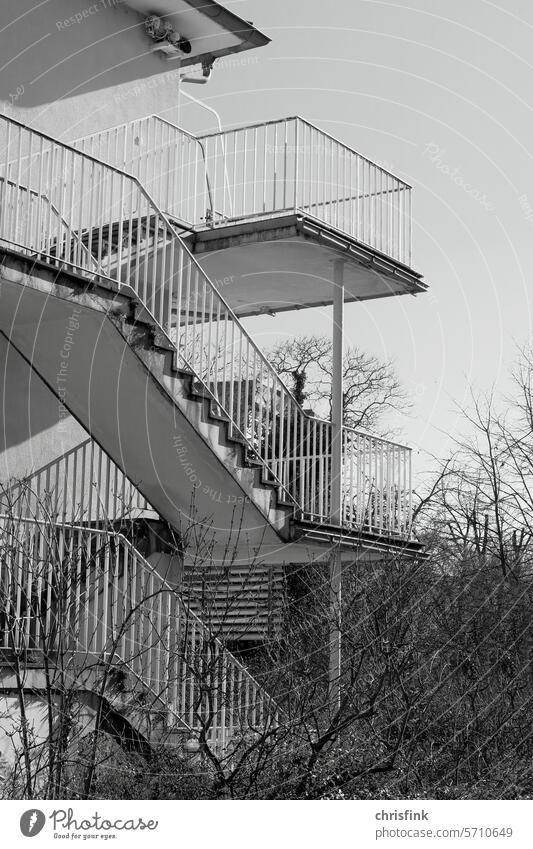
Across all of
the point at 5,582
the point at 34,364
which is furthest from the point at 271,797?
the point at 34,364

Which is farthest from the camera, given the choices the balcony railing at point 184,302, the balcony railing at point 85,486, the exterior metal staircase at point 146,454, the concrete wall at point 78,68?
the concrete wall at point 78,68

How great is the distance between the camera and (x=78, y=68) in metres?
19.2

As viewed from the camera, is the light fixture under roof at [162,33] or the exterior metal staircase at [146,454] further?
the light fixture under roof at [162,33]

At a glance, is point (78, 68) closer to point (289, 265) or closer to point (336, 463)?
point (289, 265)

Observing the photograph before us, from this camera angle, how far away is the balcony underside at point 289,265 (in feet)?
57.6

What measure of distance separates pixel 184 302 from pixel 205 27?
7.06 m

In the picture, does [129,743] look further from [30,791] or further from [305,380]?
[305,380]

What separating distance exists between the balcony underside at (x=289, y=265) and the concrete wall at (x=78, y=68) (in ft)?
9.93

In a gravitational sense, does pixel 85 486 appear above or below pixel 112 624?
above

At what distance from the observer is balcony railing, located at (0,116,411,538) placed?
13891mm

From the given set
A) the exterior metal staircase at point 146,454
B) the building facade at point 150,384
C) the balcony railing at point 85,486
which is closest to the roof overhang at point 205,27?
the building facade at point 150,384

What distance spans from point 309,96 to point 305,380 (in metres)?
13.8

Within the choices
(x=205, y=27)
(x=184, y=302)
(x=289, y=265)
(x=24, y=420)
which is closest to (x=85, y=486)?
(x=24, y=420)

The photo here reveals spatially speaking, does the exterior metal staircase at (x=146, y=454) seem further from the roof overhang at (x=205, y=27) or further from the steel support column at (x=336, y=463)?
the roof overhang at (x=205, y=27)
